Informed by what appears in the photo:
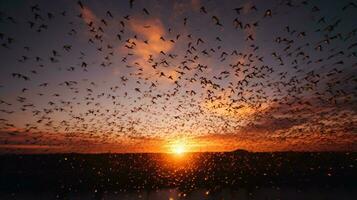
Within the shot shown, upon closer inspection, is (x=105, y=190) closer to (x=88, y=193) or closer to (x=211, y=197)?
(x=88, y=193)

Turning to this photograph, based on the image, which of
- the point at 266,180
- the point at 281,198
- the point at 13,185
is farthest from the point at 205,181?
the point at 13,185

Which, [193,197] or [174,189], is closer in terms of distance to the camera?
[193,197]

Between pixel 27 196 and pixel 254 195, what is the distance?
25015 mm

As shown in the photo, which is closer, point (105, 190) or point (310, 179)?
point (105, 190)

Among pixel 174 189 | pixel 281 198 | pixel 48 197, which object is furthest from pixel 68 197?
pixel 281 198

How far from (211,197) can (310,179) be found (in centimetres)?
1993

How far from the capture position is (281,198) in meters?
29.9

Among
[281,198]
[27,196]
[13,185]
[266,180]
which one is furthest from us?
[266,180]

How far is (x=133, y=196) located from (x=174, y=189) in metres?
5.79

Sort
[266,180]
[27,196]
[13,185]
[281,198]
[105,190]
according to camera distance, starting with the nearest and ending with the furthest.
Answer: [281,198] → [27,196] → [105,190] → [13,185] → [266,180]

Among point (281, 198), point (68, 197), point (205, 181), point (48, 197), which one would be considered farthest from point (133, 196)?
point (281, 198)

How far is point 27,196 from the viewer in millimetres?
32250

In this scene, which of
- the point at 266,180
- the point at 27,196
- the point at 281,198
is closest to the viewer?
the point at 281,198

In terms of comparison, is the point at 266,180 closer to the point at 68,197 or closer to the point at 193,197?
the point at 193,197
